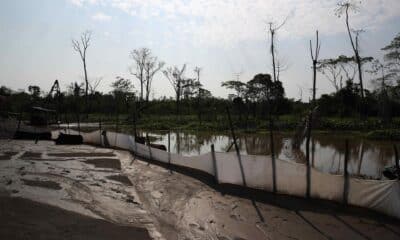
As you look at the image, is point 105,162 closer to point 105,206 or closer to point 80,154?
point 80,154

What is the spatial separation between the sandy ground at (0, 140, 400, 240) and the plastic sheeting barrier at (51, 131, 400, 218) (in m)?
0.24

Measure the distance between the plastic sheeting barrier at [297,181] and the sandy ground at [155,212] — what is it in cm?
24

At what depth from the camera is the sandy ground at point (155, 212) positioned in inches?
279

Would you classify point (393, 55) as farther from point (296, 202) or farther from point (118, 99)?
point (118, 99)

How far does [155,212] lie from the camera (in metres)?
8.59

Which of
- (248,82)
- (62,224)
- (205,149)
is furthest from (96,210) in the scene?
(248,82)

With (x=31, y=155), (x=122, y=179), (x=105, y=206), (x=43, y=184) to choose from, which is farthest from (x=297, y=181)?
(x=31, y=155)

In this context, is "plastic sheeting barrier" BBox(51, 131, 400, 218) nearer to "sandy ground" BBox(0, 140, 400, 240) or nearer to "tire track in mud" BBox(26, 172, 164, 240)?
"sandy ground" BBox(0, 140, 400, 240)

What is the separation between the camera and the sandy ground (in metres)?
7.08

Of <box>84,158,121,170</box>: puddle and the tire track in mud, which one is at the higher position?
<box>84,158,121,170</box>: puddle

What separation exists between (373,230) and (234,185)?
420 centimetres

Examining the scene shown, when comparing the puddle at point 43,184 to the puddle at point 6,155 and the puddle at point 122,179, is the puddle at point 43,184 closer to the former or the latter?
the puddle at point 122,179

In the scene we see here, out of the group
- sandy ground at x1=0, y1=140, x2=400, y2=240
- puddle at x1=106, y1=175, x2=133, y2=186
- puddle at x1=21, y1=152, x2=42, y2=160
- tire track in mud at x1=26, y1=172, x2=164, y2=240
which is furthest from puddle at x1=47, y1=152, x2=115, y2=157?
tire track in mud at x1=26, y1=172, x2=164, y2=240

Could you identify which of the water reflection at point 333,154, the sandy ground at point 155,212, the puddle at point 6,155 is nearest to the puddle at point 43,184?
the sandy ground at point 155,212
